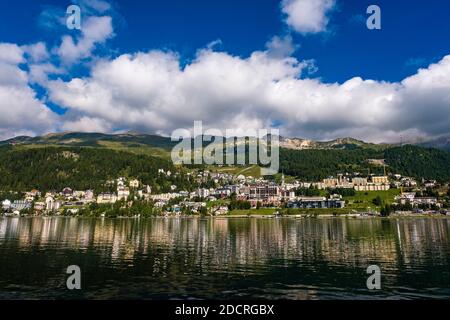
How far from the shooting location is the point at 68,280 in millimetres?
44781

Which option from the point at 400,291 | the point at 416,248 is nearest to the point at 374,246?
the point at 416,248

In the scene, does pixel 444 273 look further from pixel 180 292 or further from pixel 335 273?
pixel 180 292

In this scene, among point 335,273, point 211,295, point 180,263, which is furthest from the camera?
point 180,263

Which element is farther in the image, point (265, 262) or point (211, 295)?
point (265, 262)

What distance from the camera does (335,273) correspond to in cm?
5050

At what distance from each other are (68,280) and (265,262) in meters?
28.9

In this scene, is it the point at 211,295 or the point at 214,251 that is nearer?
the point at 211,295
